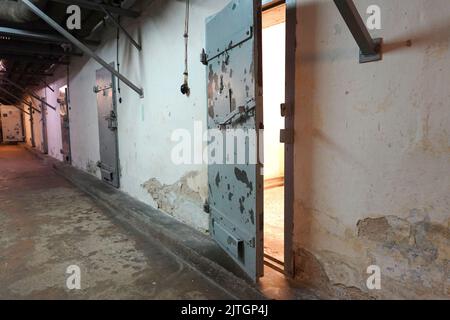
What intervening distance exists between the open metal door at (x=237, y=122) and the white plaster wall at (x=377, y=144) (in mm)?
223

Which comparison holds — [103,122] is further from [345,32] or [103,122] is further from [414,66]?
[414,66]

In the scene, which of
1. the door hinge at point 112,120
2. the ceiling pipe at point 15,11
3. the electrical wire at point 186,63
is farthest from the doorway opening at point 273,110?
the ceiling pipe at point 15,11

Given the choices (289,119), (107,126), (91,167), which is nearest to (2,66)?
(91,167)

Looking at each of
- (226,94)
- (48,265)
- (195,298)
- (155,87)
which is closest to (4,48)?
(155,87)

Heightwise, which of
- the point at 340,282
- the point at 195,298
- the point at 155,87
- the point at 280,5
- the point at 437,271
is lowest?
the point at 195,298

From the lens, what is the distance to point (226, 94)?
6.01 ft

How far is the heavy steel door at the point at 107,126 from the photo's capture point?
12.4 feet

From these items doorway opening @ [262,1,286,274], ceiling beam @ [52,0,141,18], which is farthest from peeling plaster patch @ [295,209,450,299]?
ceiling beam @ [52,0,141,18]

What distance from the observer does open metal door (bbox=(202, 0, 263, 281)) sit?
1.55m

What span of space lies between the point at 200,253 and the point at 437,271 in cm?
135

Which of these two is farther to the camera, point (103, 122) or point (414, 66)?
point (103, 122)

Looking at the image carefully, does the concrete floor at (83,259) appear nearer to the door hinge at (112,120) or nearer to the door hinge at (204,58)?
the door hinge at (112,120)

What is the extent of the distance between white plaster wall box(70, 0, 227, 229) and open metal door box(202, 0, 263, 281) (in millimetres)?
248

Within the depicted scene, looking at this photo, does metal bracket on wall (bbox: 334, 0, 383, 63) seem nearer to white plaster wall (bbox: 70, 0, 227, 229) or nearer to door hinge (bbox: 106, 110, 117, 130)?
white plaster wall (bbox: 70, 0, 227, 229)
